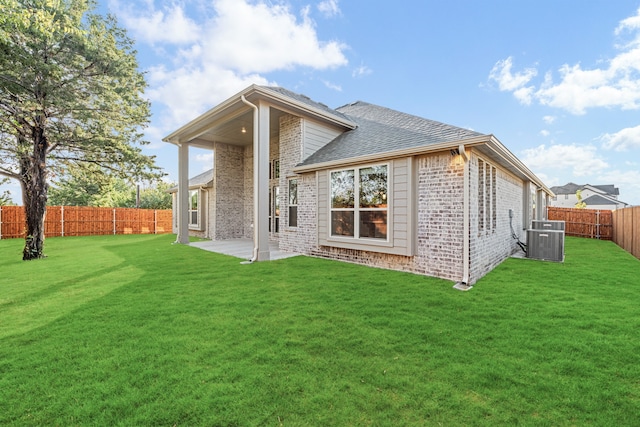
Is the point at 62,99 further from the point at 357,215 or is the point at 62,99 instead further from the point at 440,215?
the point at 440,215

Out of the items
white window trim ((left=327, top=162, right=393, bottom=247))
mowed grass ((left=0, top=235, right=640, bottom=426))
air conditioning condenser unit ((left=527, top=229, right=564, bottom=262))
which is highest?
white window trim ((left=327, top=162, right=393, bottom=247))

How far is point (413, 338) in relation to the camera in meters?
3.12

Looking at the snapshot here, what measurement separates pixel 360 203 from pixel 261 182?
111 inches

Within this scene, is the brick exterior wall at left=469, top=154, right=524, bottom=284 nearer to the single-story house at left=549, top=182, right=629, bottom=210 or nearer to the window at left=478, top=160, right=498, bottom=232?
the window at left=478, top=160, right=498, bottom=232

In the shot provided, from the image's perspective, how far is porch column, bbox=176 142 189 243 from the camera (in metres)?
11.7

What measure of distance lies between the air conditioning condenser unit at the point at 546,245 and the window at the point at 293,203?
7390 millimetres

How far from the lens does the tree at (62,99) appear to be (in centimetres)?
734

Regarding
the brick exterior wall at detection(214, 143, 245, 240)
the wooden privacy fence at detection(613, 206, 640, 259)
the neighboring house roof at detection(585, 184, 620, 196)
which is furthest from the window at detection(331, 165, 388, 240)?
the neighboring house roof at detection(585, 184, 620, 196)

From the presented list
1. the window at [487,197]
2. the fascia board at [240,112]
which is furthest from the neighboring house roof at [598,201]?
the fascia board at [240,112]

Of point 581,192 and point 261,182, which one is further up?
point 581,192

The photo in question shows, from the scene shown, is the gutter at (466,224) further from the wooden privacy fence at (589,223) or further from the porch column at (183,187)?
the wooden privacy fence at (589,223)

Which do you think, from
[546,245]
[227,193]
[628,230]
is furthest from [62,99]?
[628,230]

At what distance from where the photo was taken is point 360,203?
22.8 ft

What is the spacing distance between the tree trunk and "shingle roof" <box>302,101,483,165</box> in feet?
26.8
